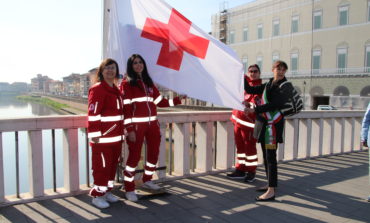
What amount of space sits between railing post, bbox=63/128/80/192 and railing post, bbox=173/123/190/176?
1608 millimetres

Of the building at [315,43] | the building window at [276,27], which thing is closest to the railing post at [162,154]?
the building at [315,43]

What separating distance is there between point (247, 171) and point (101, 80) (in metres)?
2.69

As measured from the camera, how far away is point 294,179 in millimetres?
5148

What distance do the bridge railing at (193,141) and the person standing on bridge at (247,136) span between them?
0.48 meters

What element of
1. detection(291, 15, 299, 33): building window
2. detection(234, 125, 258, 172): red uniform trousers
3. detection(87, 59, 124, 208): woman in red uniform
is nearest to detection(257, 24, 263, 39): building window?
detection(291, 15, 299, 33): building window

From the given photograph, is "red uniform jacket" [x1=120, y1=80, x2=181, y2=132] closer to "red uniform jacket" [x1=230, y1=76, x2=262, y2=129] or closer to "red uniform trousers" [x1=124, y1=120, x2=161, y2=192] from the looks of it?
"red uniform trousers" [x1=124, y1=120, x2=161, y2=192]

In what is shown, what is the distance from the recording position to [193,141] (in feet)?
18.5

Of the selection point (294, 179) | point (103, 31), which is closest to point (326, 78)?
point (294, 179)

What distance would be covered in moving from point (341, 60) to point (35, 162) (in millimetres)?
33953

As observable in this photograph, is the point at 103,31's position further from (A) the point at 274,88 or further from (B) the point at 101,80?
(A) the point at 274,88

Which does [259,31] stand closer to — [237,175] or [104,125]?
[237,175]

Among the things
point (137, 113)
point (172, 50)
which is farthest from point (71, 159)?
point (172, 50)

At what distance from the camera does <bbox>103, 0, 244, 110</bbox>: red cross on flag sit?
4.02 meters

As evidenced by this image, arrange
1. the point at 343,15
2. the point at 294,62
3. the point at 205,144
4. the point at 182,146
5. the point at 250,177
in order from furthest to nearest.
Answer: the point at 294,62 < the point at 343,15 < the point at 205,144 < the point at 182,146 < the point at 250,177
